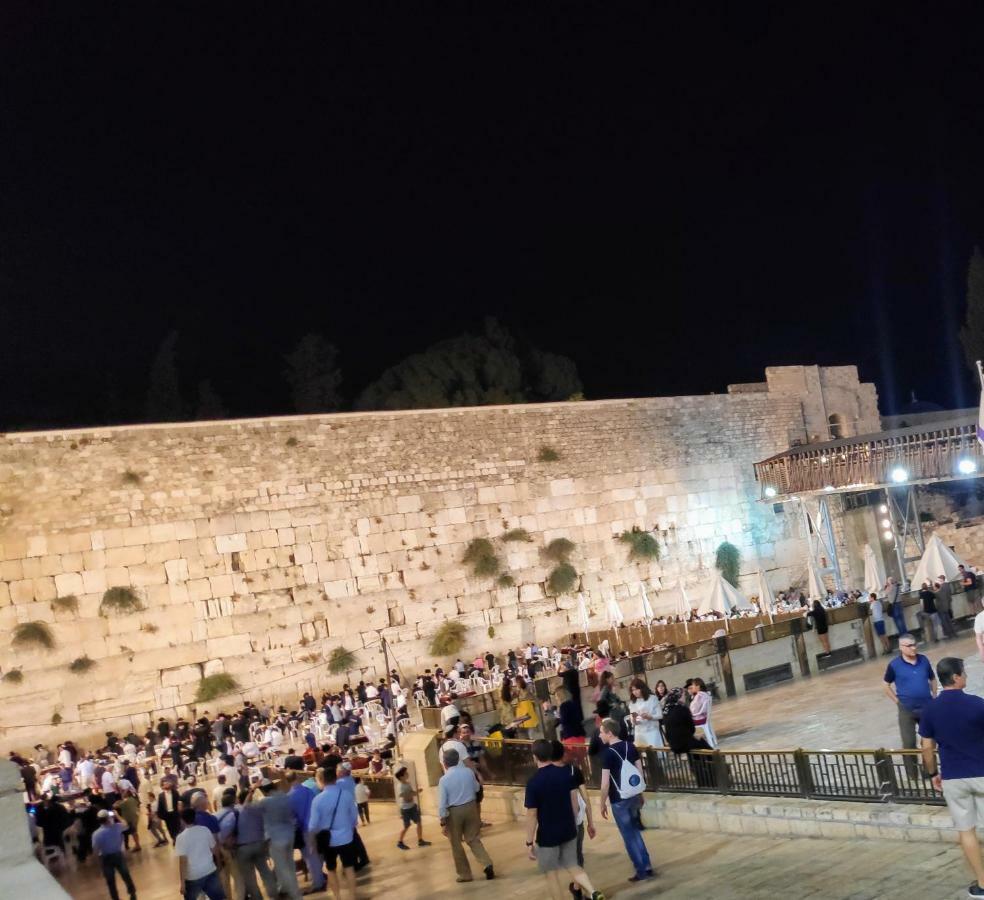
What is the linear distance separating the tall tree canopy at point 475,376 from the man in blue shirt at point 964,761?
33.0m

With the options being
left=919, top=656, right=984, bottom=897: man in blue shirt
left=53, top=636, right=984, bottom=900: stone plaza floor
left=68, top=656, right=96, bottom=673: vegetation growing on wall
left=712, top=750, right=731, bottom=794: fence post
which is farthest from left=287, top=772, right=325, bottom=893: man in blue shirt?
left=68, top=656, right=96, bottom=673: vegetation growing on wall

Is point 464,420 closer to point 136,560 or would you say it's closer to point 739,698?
point 136,560

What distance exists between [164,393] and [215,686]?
19163mm

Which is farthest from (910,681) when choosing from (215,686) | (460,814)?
(215,686)

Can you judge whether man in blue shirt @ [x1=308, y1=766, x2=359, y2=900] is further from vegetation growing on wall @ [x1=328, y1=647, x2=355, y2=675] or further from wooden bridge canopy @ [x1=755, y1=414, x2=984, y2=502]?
wooden bridge canopy @ [x1=755, y1=414, x2=984, y2=502]

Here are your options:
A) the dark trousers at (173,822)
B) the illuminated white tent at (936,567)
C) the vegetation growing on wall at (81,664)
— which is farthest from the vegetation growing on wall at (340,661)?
the illuminated white tent at (936,567)

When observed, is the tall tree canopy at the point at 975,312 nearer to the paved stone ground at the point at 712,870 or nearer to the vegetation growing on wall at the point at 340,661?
the vegetation growing on wall at the point at 340,661

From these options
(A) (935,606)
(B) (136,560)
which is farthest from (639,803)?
(B) (136,560)

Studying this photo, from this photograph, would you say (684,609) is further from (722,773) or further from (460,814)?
(460,814)

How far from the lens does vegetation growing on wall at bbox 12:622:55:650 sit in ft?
60.0

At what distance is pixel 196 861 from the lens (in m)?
7.20

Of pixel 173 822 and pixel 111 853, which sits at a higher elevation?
pixel 111 853

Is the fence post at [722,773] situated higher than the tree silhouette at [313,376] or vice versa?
the tree silhouette at [313,376]

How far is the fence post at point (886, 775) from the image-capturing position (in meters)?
6.73
